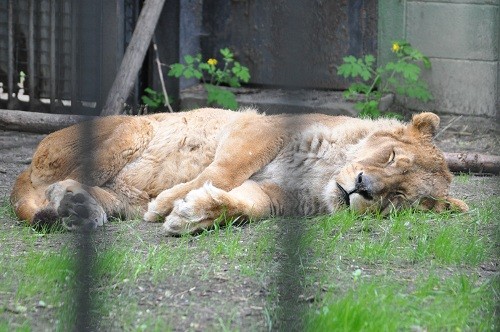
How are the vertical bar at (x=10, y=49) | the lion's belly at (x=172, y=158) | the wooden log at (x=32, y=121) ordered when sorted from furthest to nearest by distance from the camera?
the vertical bar at (x=10, y=49) < the wooden log at (x=32, y=121) < the lion's belly at (x=172, y=158)

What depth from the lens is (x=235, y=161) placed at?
5.98 m

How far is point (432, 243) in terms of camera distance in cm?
508

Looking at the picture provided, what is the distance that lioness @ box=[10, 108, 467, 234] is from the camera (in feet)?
18.9

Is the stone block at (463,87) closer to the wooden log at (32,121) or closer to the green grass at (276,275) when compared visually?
the wooden log at (32,121)

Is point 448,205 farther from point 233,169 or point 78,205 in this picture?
point 78,205

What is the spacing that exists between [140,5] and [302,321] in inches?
265

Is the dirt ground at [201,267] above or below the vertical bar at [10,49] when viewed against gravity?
below

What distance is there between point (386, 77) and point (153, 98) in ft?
8.68

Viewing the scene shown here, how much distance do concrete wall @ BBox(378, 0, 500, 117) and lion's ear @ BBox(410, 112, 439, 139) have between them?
3.79 m

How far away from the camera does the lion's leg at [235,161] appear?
229 inches

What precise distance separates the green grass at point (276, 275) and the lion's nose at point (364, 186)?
17cm

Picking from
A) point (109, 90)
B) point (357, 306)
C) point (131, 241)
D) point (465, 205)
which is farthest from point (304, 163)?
point (109, 90)

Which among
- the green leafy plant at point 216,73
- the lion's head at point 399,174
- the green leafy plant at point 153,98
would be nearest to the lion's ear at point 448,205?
the lion's head at point 399,174

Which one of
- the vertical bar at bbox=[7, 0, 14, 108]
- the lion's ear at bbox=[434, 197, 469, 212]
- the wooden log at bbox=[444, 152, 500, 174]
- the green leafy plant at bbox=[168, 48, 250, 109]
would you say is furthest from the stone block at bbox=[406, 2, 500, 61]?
the vertical bar at bbox=[7, 0, 14, 108]
